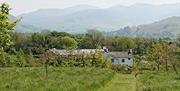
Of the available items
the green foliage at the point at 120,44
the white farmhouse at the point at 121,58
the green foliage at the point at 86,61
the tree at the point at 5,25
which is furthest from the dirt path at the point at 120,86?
the green foliage at the point at 120,44

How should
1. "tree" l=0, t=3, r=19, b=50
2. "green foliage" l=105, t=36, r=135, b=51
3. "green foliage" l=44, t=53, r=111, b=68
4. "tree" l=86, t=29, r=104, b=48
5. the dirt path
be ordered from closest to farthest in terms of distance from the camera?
1. "tree" l=0, t=3, r=19, b=50
2. the dirt path
3. "green foliage" l=44, t=53, r=111, b=68
4. "green foliage" l=105, t=36, r=135, b=51
5. "tree" l=86, t=29, r=104, b=48

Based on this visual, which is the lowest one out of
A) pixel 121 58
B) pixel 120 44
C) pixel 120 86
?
pixel 121 58

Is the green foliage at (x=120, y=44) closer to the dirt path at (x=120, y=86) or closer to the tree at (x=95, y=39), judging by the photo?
the tree at (x=95, y=39)

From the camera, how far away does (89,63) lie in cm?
5628

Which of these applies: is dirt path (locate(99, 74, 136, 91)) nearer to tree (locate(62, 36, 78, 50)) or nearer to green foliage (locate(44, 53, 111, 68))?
green foliage (locate(44, 53, 111, 68))

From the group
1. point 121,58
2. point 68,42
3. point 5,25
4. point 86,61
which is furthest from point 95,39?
point 5,25

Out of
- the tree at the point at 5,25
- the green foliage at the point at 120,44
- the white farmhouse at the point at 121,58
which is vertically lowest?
the white farmhouse at the point at 121,58

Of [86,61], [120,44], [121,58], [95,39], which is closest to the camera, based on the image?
[86,61]

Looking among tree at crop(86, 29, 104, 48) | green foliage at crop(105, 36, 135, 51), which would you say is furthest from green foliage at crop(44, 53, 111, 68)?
green foliage at crop(105, 36, 135, 51)

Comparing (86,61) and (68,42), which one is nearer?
(86,61)

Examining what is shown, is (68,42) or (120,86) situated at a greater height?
(68,42)

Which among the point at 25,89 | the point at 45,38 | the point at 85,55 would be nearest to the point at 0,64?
the point at 85,55

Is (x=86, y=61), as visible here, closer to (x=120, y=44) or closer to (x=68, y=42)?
(x=68, y=42)

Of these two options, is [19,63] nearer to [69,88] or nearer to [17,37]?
[69,88]
